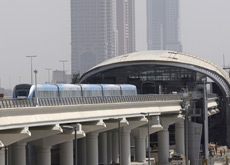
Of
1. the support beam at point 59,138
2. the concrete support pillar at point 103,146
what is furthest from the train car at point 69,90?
the concrete support pillar at point 103,146

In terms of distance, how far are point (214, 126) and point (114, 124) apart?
76702 mm

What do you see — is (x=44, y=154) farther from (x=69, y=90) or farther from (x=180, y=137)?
(x=180, y=137)

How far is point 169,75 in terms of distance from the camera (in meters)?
152

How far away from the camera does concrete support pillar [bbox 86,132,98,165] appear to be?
87250mm

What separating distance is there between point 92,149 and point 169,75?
66660 mm

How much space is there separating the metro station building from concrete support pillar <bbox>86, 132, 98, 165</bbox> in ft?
205

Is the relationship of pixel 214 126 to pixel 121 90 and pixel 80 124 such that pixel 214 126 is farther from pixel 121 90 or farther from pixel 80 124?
pixel 80 124

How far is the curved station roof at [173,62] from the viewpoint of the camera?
150750 mm

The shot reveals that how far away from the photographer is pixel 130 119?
94.9 metres

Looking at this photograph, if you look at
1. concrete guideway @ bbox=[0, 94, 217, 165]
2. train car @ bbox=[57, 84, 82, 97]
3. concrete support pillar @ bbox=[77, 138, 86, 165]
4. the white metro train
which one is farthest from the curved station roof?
train car @ bbox=[57, 84, 82, 97]

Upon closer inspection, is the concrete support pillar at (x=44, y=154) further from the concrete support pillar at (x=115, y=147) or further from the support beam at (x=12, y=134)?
the concrete support pillar at (x=115, y=147)

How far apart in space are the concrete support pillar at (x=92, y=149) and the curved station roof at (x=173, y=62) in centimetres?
6475

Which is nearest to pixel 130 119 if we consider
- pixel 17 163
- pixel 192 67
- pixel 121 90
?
pixel 121 90

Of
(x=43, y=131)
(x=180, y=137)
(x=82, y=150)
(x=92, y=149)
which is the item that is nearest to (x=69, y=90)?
(x=92, y=149)
